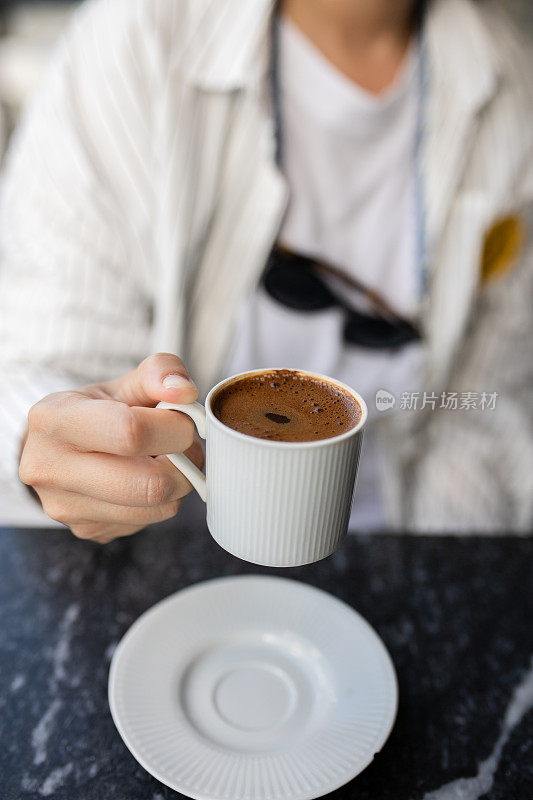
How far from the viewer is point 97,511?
471mm

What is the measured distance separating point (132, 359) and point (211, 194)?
27 cm

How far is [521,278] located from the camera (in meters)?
1.03

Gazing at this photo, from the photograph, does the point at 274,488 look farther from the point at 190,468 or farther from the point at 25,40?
the point at 25,40

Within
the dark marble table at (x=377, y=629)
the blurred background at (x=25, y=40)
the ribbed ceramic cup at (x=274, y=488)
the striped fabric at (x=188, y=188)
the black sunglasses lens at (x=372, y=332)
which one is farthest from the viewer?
the blurred background at (x=25, y=40)

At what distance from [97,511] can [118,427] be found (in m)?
0.10

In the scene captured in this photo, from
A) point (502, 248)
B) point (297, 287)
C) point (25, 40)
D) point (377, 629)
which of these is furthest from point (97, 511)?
point (25, 40)

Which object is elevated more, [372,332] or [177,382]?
[177,382]

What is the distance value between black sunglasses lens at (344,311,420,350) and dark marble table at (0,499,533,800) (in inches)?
12.6

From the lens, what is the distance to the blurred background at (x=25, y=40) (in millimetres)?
1493

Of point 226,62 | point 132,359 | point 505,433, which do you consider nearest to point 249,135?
point 226,62

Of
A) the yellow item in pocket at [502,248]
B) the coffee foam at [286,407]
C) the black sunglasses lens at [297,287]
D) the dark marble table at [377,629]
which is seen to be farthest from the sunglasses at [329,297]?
the coffee foam at [286,407]

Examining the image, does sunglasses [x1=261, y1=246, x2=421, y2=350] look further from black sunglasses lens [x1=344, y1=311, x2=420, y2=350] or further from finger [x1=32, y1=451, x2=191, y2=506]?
finger [x1=32, y1=451, x2=191, y2=506]

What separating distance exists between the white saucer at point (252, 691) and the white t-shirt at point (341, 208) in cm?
35

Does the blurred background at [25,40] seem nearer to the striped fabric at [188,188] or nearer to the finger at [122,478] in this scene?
the striped fabric at [188,188]
